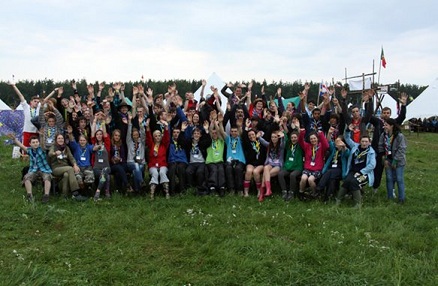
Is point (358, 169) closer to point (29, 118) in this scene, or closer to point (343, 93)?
point (343, 93)

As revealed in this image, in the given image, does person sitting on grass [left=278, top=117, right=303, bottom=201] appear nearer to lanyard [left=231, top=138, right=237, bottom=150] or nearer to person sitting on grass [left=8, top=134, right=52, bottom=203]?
lanyard [left=231, top=138, right=237, bottom=150]

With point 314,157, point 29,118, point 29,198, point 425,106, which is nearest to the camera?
point 29,198

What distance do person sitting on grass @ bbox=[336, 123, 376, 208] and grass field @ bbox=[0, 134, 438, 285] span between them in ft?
1.26

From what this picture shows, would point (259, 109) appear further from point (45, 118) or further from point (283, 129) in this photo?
point (45, 118)

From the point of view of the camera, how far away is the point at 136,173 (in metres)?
8.32

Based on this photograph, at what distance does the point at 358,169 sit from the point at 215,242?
3.76 m

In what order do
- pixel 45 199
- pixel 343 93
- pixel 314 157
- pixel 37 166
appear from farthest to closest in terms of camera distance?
pixel 343 93, pixel 314 157, pixel 37 166, pixel 45 199

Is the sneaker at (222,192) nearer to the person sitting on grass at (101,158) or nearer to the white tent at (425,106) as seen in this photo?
the person sitting on grass at (101,158)

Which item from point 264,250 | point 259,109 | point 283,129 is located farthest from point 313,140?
point 264,250


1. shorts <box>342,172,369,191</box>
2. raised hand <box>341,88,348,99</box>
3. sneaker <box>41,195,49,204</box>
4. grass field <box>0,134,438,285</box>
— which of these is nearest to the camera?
grass field <box>0,134,438,285</box>

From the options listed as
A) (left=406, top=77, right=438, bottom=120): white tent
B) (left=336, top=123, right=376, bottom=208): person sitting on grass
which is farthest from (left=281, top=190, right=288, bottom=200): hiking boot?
(left=406, top=77, right=438, bottom=120): white tent

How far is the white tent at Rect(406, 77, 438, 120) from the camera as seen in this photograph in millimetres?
24891

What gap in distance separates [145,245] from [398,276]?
334cm

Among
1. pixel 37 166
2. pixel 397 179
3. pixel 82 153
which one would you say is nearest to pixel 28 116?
pixel 37 166
